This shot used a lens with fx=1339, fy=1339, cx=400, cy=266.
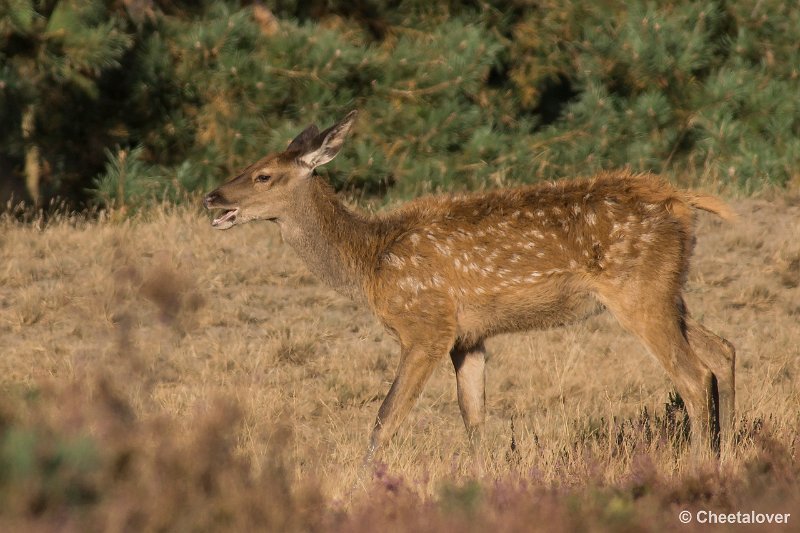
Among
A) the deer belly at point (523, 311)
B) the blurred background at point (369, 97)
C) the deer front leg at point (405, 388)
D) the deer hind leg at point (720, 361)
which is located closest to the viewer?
the deer front leg at point (405, 388)

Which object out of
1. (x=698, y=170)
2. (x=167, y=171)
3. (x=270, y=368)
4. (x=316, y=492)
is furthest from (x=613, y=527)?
(x=698, y=170)

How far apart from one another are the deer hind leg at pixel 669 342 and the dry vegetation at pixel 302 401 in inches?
8.4

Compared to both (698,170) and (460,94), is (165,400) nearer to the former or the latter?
(460,94)

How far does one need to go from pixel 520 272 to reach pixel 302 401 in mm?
2087

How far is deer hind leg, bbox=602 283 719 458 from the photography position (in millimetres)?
7523

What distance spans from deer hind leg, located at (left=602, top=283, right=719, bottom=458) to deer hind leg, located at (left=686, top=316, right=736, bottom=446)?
18 centimetres

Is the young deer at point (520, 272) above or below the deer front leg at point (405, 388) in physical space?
above

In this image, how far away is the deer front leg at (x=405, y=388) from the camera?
294 inches

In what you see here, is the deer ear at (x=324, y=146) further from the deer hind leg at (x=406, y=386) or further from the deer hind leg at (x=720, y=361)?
the deer hind leg at (x=720, y=361)

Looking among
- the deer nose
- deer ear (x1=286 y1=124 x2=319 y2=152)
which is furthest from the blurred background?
the deer nose

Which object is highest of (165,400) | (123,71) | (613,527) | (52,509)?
(52,509)

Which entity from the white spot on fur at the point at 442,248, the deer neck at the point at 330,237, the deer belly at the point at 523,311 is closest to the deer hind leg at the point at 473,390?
the deer belly at the point at 523,311

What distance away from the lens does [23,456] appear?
14.4 ft

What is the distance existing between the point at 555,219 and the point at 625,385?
2.05 m
